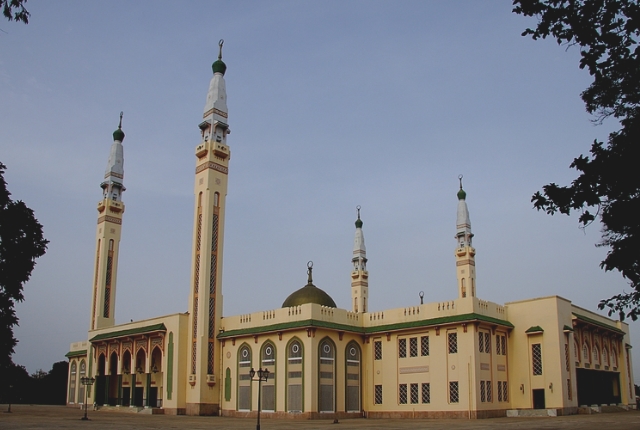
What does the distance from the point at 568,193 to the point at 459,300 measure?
22.5 metres

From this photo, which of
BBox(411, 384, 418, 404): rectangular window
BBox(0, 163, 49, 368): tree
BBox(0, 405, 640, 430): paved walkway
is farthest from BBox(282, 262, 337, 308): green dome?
BBox(0, 163, 49, 368): tree

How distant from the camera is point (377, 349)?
36.7m

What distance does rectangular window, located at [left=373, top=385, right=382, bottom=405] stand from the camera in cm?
3592

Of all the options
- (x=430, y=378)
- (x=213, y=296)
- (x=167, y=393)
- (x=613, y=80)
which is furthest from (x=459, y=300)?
(x=613, y=80)

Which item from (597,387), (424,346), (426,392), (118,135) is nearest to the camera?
(426,392)

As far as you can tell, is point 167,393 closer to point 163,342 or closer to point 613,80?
point 163,342

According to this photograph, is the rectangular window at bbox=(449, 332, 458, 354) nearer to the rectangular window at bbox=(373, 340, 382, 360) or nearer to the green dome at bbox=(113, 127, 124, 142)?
the rectangular window at bbox=(373, 340, 382, 360)

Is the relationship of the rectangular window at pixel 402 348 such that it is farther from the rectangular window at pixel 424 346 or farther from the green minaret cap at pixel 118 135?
the green minaret cap at pixel 118 135

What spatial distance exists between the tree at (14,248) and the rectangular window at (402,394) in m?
24.0

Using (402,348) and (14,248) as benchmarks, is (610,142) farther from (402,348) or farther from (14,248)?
(402,348)

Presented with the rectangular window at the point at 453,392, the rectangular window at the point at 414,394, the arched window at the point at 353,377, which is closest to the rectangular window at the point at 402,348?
the rectangular window at the point at 414,394

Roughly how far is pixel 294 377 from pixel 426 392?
23.2ft

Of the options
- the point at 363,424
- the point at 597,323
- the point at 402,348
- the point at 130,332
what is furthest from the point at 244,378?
the point at 597,323

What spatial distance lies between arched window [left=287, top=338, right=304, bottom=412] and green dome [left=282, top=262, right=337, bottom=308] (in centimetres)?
601
